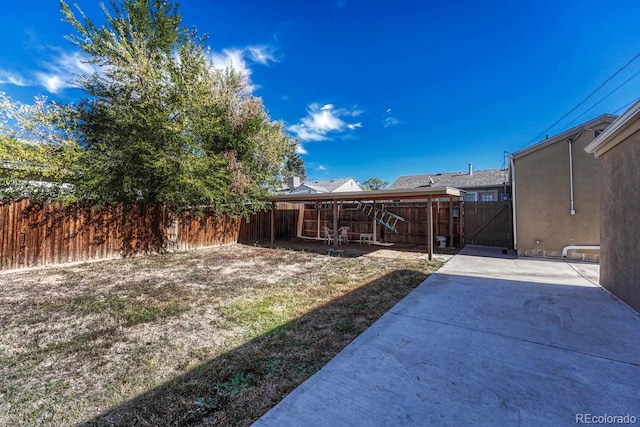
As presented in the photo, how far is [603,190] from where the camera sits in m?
4.68

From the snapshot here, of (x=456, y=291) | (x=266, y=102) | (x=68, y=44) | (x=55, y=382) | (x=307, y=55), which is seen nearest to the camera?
(x=55, y=382)

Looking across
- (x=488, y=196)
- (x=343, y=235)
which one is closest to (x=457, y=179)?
(x=488, y=196)

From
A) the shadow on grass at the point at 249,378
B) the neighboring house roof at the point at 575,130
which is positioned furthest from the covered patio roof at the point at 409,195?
the shadow on grass at the point at 249,378

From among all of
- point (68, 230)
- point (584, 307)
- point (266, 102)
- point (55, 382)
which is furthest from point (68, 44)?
point (584, 307)

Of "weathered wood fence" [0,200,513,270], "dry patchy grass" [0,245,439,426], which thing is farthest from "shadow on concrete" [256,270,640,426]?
"weathered wood fence" [0,200,513,270]

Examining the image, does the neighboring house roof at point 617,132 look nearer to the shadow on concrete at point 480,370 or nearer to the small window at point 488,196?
the shadow on concrete at point 480,370

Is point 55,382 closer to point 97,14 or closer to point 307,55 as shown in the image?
point 97,14

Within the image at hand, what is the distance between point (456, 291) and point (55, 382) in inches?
200

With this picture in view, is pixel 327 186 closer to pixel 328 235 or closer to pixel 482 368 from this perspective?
pixel 328 235

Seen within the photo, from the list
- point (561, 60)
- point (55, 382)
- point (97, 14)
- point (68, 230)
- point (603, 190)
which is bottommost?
point (55, 382)

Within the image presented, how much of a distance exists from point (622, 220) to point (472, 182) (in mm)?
14339

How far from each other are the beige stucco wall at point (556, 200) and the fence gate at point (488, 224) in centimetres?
164

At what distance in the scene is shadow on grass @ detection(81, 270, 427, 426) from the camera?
1.81 metres

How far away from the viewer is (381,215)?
11.4m
